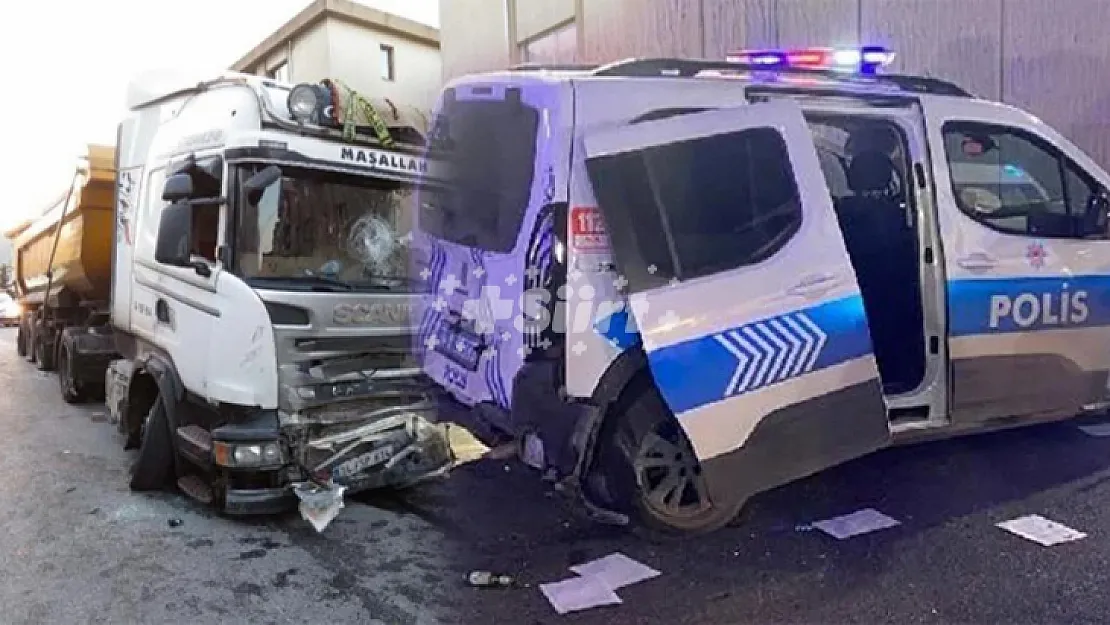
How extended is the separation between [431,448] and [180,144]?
101 inches

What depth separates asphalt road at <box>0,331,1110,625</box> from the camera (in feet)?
11.3

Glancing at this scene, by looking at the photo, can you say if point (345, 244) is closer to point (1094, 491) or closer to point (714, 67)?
point (714, 67)

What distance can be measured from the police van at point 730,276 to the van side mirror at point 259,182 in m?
0.85

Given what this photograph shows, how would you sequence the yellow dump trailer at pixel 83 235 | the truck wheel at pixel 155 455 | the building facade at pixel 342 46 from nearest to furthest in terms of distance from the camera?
1. the truck wheel at pixel 155 455
2. the yellow dump trailer at pixel 83 235
3. the building facade at pixel 342 46

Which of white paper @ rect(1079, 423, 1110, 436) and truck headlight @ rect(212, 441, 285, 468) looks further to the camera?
white paper @ rect(1079, 423, 1110, 436)

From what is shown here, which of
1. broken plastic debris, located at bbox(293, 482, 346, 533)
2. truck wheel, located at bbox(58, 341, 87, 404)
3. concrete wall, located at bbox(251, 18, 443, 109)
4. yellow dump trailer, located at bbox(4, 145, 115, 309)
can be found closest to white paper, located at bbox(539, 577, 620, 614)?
broken plastic debris, located at bbox(293, 482, 346, 533)

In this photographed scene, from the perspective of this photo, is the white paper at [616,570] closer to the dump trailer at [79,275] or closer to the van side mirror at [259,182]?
the van side mirror at [259,182]

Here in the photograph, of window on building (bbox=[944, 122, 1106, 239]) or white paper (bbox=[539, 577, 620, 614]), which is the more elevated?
window on building (bbox=[944, 122, 1106, 239])

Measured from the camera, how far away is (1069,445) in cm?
529

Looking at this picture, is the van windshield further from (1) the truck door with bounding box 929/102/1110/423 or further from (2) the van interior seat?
(1) the truck door with bounding box 929/102/1110/423

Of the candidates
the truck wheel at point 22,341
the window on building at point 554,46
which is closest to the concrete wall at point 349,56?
the window on building at point 554,46

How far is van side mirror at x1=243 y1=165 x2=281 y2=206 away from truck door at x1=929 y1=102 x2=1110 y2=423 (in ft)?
11.1

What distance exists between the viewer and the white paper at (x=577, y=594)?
3500 mm

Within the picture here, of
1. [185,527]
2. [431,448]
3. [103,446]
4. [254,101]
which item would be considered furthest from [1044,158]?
[103,446]
